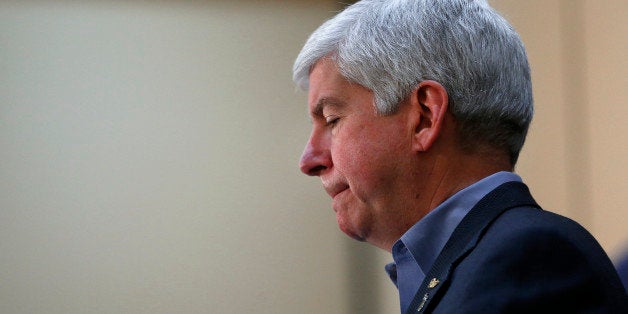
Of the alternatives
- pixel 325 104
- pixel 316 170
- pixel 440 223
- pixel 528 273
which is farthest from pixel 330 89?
pixel 528 273

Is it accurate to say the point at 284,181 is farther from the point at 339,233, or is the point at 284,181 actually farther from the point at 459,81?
the point at 459,81

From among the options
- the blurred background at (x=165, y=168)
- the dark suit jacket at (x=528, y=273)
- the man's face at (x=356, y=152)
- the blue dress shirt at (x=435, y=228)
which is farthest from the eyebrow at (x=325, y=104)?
the blurred background at (x=165, y=168)

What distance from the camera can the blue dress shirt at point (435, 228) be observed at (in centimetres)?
127

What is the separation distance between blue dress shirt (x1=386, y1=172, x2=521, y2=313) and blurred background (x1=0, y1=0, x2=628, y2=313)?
4.78 ft

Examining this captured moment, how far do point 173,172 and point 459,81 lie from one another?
191 centimetres

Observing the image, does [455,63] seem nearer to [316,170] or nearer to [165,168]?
[316,170]

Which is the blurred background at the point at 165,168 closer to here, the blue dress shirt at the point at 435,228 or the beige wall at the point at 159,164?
the beige wall at the point at 159,164

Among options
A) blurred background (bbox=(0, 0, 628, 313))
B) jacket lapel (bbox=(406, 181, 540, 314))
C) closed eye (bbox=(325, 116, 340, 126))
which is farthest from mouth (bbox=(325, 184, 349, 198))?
blurred background (bbox=(0, 0, 628, 313))

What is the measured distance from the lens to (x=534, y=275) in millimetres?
1038

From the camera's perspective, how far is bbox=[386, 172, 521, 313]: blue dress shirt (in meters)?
1.27

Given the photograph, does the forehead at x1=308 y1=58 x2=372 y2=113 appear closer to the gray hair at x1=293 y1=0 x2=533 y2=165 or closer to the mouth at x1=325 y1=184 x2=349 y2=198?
the gray hair at x1=293 y1=0 x2=533 y2=165

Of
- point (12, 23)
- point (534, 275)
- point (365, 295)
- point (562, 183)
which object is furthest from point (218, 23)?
point (534, 275)

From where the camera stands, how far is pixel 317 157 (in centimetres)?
140

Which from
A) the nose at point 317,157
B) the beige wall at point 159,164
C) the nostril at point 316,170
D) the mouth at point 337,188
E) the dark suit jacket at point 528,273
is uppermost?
the beige wall at point 159,164
